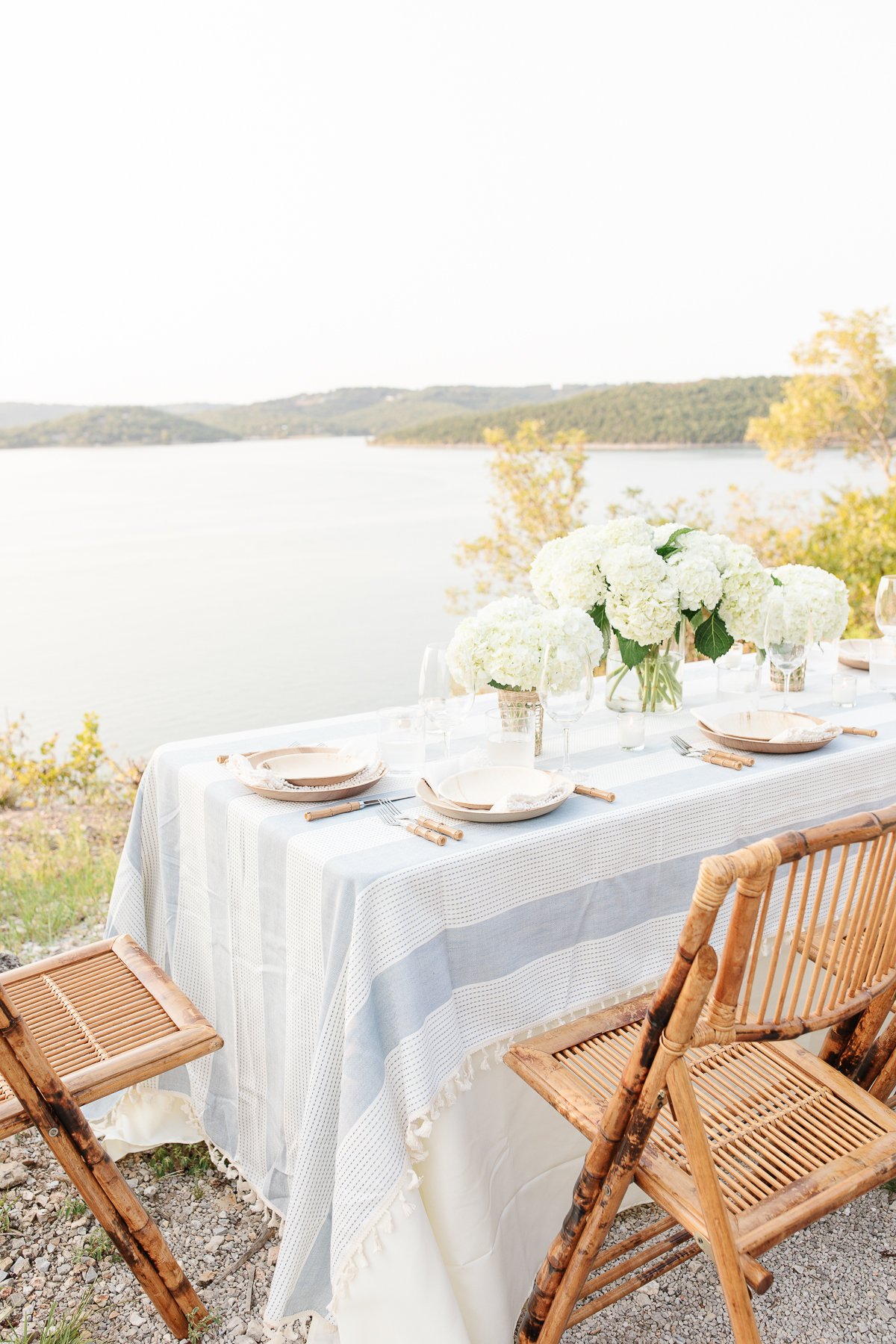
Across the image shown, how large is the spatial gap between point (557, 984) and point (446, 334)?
35.5 feet

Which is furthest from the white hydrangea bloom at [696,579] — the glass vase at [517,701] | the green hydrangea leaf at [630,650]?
the glass vase at [517,701]

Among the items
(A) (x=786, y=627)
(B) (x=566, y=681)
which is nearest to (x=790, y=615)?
(A) (x=786, y=627)

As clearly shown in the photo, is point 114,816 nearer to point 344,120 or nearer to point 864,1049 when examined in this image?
point 864,1049

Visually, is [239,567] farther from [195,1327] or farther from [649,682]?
[195,1327]

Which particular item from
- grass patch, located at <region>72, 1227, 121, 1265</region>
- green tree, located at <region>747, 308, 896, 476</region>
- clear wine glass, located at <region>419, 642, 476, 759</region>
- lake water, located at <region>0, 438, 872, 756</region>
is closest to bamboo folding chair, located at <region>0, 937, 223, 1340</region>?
grass patch, located at <region>72, 1227, 121, 1265</region>

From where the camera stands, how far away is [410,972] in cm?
136

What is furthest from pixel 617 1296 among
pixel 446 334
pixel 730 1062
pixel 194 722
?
pixel 446 334

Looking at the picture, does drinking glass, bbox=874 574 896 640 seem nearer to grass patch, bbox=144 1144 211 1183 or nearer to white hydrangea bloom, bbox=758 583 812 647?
white hydrangea bloom, bbox=758 583 812 647

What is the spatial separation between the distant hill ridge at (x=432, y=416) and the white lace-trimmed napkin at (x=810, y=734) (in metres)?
6.53

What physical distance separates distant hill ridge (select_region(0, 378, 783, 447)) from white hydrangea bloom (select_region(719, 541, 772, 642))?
6375mm

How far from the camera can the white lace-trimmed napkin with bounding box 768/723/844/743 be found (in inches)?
73.2

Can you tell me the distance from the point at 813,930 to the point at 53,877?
9.39 ft

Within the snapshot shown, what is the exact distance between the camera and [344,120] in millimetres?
8125

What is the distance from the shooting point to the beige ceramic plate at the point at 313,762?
174 cm
